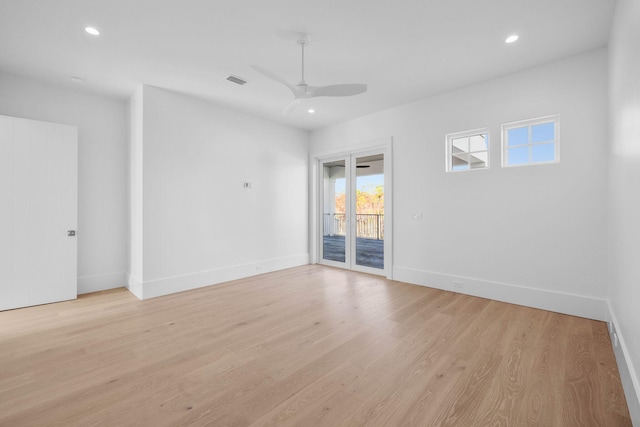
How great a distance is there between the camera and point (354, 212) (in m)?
5.57

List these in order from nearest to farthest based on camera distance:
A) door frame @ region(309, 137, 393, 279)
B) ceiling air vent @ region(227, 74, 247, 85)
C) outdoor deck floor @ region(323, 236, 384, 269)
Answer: ceiling air vent @ region(227, 74, 247, 85) < door frame @ region(309, 137, 393, 279) < outdoor deck floor @ region(323, 236, 384, 269)

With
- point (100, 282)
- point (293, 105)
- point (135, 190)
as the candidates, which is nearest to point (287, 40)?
point (293, 105)

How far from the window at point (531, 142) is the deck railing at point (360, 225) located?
2.17 metres

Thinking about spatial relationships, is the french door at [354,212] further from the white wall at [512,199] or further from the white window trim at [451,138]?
the white window trim at [451,138]

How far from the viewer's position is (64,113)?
157 inches

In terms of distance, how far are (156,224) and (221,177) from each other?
126cm

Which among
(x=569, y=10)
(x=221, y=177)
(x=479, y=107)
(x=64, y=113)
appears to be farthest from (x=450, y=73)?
(x=64, y=113)

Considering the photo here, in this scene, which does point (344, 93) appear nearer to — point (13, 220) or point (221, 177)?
point (221, 177)

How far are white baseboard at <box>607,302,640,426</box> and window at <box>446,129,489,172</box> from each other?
7.57ft

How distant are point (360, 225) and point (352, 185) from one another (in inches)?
32.3

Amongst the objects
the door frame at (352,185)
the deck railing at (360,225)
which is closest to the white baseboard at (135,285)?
the door frame at (352,185)

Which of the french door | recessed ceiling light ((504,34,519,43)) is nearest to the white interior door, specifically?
the french door

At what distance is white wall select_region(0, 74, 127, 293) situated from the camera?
3.92m

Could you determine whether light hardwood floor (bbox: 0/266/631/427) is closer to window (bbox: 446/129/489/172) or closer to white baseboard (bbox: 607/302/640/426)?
white baseboard (bbox: 607/302/640/426)
